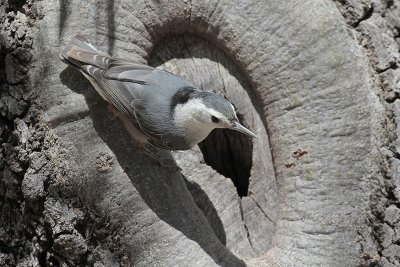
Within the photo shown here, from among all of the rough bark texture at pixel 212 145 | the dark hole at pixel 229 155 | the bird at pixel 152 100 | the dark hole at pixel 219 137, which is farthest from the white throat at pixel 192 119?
the dark hole at pixel 229 155

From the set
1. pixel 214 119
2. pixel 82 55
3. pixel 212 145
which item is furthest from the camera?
pixel 212 145

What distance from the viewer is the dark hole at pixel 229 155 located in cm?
352

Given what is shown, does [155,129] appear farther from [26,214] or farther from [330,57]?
[330,57]

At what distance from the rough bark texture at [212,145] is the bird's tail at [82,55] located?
0.06m

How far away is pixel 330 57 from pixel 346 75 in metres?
0.11

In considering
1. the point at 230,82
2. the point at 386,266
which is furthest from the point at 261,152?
the point at 386,266

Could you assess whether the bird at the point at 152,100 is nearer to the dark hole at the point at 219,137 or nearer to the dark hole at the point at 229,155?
the dark hole at the point at 219,137

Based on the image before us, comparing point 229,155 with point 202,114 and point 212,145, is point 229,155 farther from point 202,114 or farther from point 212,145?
point 202,114

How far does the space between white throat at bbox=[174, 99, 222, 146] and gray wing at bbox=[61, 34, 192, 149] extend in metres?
0.05

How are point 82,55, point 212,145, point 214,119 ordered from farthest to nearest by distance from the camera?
point 212,145 < point 214,119 < point 82,55

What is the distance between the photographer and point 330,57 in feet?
10.4

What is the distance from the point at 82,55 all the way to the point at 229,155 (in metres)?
1.12

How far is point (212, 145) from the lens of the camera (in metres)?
3.57

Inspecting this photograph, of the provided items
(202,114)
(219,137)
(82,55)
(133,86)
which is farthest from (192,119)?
(219,137)
